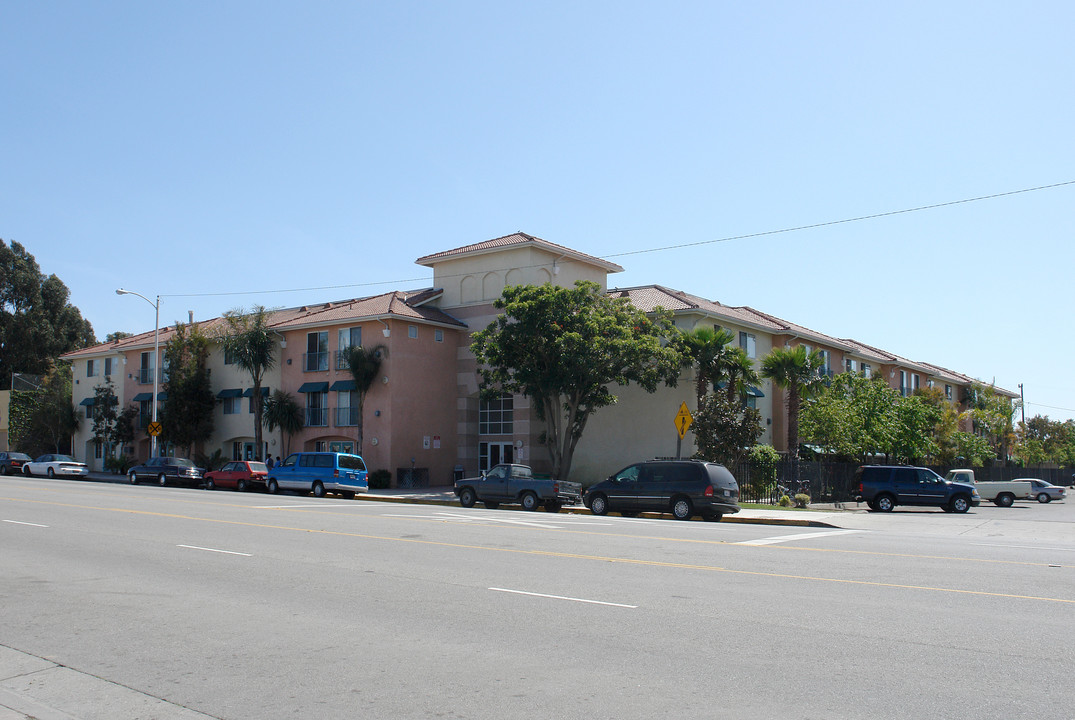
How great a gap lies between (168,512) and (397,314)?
19.1 metres

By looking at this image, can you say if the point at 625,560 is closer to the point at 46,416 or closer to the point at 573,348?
the point at 573,348

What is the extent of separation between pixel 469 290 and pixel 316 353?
822 cm

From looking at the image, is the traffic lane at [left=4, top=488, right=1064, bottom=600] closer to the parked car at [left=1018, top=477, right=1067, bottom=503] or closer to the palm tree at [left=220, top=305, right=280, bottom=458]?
the palm tree at [left=220, top=305, right=280, bottom=458]

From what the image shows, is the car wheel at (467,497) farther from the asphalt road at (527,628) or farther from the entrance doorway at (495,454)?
the entrance doorway at (495,454)

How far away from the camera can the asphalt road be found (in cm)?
616

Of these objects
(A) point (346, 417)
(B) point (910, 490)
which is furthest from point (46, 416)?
(B) point (910, 490)

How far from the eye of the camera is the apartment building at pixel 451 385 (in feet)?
132

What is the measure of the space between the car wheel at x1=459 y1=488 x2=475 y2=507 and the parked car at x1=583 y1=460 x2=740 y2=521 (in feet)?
15.3

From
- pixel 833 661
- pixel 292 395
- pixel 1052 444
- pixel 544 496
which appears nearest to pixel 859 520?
pixel 544 496

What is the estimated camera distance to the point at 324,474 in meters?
33.7

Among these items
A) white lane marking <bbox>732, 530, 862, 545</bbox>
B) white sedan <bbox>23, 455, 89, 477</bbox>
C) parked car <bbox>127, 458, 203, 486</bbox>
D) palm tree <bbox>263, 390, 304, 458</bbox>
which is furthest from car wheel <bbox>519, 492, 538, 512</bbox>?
white sedan <bbox>23, 455, 89, 477</bbox>

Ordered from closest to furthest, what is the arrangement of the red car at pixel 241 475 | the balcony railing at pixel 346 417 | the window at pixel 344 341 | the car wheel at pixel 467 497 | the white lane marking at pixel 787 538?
1. the white lane marking at pixel 787 538
2. the car wheel at pixel 467 497
3. the red car at pixel 241 475
4. the balcony railing at pixel 346 417
5. the window at pixel 344 341

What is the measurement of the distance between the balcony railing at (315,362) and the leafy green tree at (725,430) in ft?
62.0

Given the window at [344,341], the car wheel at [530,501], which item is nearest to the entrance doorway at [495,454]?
the window at [344,341]
